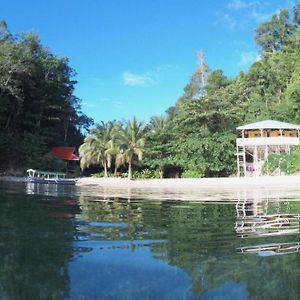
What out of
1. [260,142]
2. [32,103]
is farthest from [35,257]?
[32,103]

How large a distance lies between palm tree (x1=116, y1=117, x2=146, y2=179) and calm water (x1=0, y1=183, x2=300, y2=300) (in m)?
26.4

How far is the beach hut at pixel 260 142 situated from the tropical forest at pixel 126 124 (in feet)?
2.87

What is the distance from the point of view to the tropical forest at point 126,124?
33469mm

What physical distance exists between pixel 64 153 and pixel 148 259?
121 ft

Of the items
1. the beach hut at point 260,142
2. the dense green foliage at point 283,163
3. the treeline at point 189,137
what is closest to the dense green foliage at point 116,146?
the treeline at point 189,137

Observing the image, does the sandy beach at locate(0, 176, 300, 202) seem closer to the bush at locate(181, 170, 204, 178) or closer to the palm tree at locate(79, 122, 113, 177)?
the bush at locate(181, 170, 204, 178)

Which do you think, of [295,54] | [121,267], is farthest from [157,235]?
[295,54]

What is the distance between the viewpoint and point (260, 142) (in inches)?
1335

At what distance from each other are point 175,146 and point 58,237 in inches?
1111

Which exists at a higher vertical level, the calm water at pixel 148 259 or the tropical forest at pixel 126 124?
the tropical forest at pixel 126 124

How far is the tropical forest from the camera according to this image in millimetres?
33469

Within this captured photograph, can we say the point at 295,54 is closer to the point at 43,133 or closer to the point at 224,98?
the point at 224,98

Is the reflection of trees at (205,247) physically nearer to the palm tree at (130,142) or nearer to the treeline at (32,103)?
the palm tree at (130,142)

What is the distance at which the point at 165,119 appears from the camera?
36.3m
